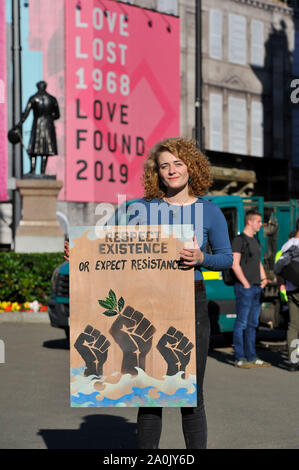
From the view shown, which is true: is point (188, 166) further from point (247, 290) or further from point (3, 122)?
point (3, 122)

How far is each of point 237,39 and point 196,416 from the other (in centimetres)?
3054

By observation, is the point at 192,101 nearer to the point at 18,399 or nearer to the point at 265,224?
the point at 265,224

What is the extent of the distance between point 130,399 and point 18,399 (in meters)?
3.70

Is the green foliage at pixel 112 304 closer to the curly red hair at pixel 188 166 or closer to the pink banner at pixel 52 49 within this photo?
the curly red hair at pixel 188 166

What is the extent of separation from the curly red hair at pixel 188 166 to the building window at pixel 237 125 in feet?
95.1

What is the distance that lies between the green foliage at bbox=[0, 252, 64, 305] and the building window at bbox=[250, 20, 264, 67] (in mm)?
21150

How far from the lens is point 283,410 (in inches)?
283

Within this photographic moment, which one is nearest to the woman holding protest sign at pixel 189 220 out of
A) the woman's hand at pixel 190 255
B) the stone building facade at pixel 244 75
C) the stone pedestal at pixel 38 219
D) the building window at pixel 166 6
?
the woman's hand at pixel 190 255

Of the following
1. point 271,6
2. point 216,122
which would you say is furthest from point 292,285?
point 271,6

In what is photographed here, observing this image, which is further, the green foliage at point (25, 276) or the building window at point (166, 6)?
the building window at point (166, 6)

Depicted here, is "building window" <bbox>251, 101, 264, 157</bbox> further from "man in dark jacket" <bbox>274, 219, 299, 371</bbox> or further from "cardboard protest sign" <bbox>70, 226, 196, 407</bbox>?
"cardboard protest sign" <bbox>70, 226, 196, 407</bbox>

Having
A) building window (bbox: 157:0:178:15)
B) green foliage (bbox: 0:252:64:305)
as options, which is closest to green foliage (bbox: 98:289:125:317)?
green foliage (bbox: 0:252:64:305)

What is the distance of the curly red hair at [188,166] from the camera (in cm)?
448
